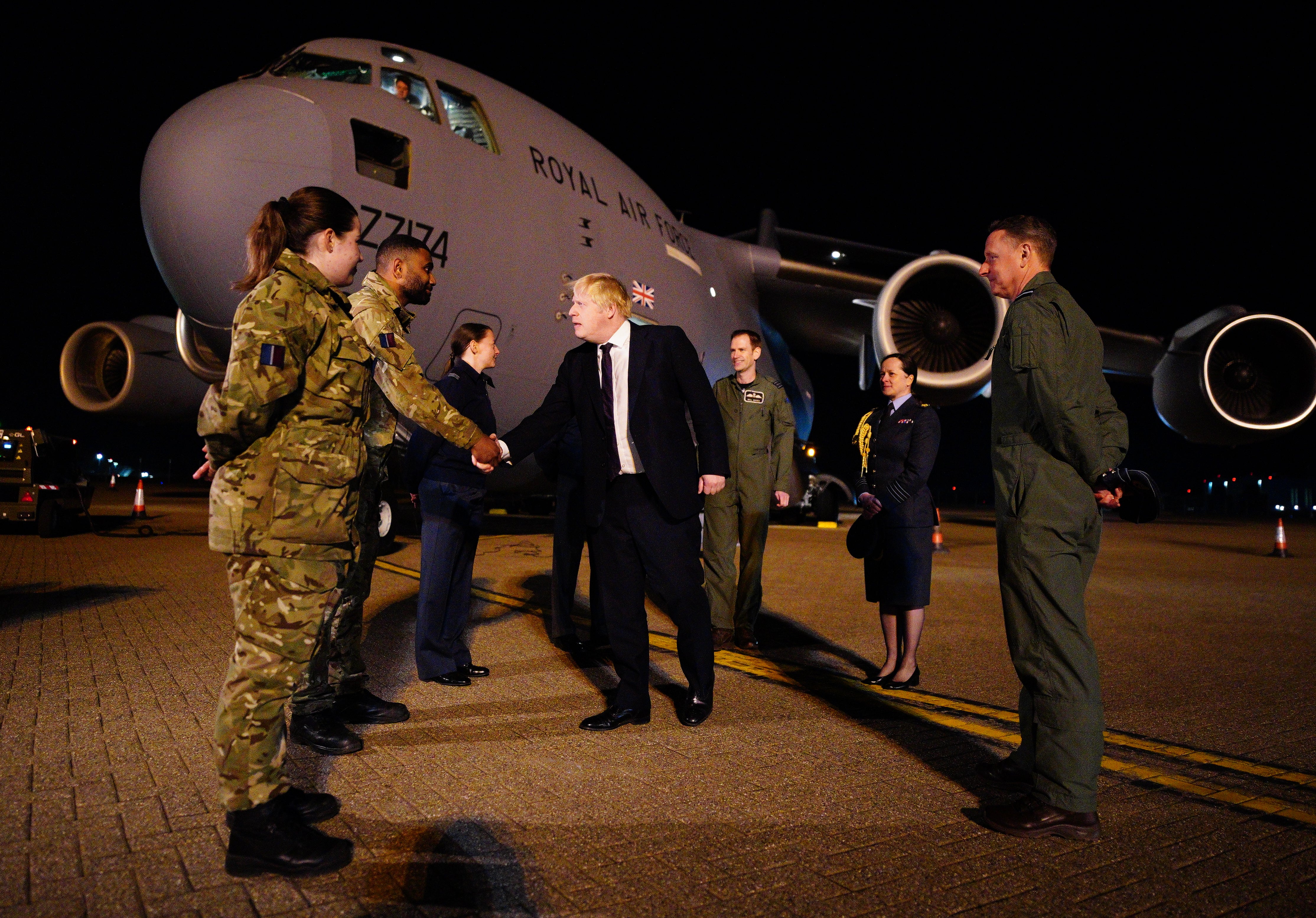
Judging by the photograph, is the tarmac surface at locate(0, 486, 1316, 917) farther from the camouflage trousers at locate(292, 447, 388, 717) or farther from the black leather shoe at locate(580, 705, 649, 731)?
the camouflage trousers at locate(292, 447, 388, 717)

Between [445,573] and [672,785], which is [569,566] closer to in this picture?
[445,573]

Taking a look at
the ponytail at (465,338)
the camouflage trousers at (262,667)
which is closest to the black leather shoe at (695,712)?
the camouflage trousers at (262,667)

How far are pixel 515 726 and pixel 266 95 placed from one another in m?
5.30

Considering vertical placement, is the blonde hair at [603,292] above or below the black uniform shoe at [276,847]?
above

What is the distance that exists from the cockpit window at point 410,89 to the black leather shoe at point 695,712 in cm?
571

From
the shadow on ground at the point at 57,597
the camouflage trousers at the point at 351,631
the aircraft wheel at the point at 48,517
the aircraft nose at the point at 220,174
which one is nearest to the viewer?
the camouflage trousers at the point at 351,631

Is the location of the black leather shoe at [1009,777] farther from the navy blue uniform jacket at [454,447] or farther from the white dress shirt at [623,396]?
the navy blue uniform jacket at [454,447]

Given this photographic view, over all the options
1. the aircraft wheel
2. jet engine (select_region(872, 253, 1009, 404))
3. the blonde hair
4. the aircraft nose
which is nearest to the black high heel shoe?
the blonde hair

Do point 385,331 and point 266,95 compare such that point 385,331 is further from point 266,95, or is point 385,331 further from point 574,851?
point 266,95

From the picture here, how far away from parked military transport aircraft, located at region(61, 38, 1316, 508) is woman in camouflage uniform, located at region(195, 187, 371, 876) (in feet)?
6.13

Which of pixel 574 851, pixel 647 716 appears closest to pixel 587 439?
pixel 647 716

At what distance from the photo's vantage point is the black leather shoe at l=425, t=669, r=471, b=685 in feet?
12.5

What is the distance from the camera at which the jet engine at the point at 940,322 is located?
1008cm

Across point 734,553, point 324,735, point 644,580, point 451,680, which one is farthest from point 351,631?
point 734,553
